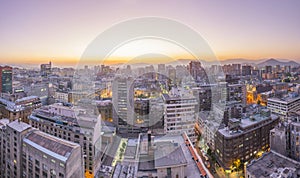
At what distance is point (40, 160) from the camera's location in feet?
6.26

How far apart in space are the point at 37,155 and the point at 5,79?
8.06 meters

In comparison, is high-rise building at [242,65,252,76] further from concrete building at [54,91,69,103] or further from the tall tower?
concrete building at [54,91,69,103]

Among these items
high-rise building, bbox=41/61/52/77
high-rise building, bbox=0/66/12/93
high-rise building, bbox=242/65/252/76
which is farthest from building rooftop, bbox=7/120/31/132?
high-rise building, bbox=41/61/52/77

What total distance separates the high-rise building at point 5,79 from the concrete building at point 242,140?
8.43 m

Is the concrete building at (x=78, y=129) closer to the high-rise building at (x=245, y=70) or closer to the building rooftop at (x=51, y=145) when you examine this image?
the building rooftop at (x=51, y=145)

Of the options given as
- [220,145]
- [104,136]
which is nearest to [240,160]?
[220,145]

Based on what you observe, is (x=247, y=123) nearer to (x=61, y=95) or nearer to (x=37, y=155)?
(x=37, y=155)

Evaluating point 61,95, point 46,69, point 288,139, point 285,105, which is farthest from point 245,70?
point 46,69

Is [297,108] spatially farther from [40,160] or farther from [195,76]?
[40,160]

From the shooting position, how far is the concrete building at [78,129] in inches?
129

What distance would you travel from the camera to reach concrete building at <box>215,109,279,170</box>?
3.70 metres

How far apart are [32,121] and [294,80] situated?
478 inches

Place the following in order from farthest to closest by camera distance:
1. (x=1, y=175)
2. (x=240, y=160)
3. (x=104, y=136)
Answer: (x=104, y=136) < (x=240, y=160) < (x=1, y=175)

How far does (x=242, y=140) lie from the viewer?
3.79 meters
